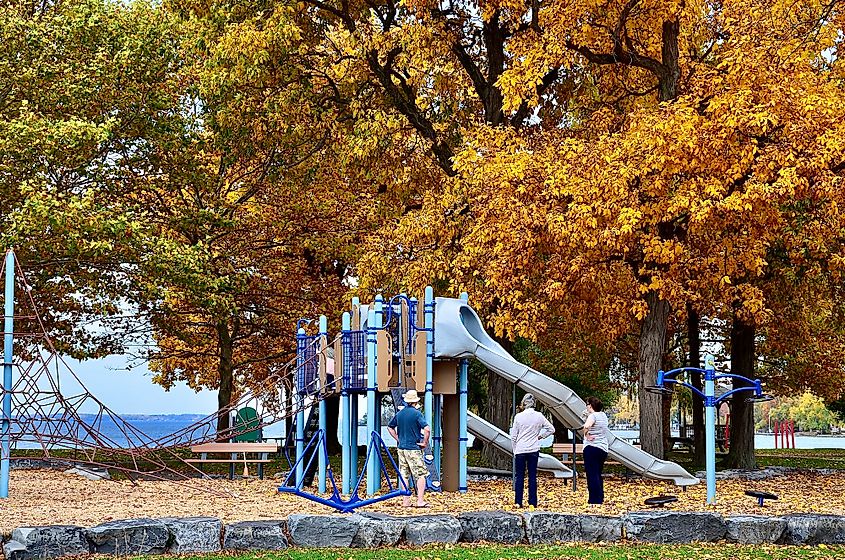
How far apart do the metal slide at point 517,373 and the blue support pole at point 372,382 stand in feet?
6.60

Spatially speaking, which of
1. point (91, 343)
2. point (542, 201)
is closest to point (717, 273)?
point (542, 201)

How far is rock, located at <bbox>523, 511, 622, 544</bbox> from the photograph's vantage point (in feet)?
45.3

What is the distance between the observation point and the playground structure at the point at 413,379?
17906 millimetres

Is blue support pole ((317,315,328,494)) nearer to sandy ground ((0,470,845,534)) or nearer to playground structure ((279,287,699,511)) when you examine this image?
playground structure ((279,287,699,511))

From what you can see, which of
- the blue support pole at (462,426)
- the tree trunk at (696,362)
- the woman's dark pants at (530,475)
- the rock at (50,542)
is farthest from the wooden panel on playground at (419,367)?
the tree trunk at (696,362)

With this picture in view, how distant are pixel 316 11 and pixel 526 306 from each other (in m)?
9.40

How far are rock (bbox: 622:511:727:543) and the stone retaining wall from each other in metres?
0.01

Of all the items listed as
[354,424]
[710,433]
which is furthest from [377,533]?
[710,433]

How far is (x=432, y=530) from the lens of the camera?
13406mm

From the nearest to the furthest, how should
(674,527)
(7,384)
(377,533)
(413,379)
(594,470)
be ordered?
1. (377,533)
2. (674,527)
3. (594,470)
4. (7,384)
5. (413,379)

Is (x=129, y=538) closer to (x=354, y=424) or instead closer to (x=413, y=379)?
(x=354, y=424)

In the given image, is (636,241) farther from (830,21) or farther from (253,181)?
(253,181)

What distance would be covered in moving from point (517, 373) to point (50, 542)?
9.40m

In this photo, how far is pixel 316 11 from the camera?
90.4 ft
